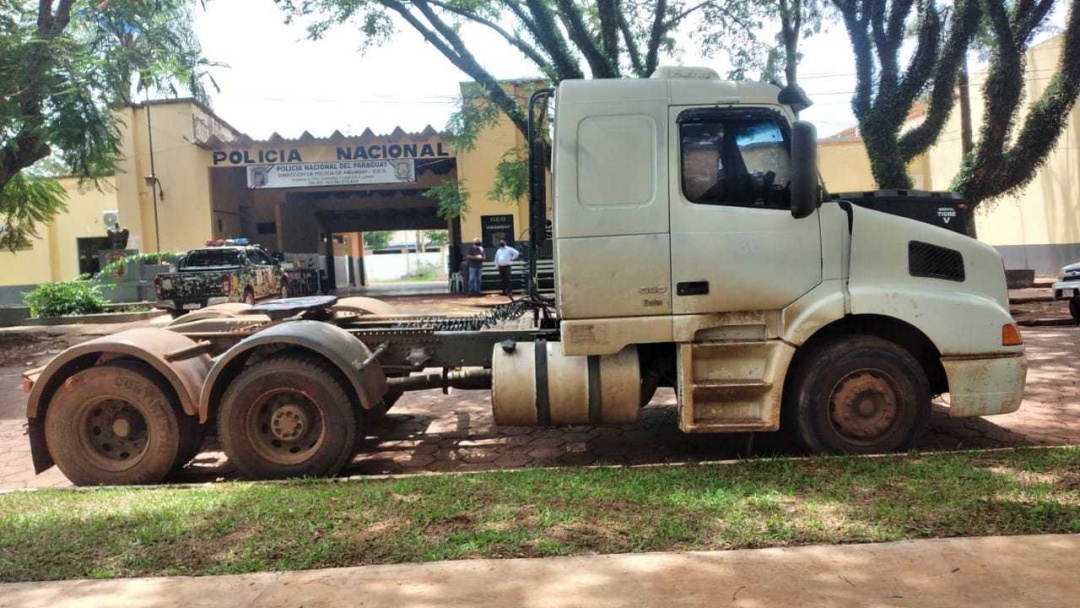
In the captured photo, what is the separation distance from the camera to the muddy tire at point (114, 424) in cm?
532

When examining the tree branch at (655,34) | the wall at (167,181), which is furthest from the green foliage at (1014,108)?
the wall at (167,181)

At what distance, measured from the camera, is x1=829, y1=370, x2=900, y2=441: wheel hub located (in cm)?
514

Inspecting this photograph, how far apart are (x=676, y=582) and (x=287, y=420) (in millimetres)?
3216

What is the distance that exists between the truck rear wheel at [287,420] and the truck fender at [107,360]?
1.05 feet

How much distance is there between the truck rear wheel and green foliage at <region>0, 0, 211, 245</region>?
29.7ft

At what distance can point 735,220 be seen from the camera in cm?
498

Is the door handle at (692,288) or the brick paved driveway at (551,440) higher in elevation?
the door handle at (692,288)

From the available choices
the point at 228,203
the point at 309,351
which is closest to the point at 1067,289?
the point at 309,351

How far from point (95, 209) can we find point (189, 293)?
12809 mm

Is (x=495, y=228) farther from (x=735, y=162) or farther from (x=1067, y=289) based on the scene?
(x=735, y=162)

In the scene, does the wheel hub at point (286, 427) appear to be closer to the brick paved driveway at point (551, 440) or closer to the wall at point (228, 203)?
the brick paved driveway at point (551, 440)

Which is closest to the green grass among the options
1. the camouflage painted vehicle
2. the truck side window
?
the truck side window

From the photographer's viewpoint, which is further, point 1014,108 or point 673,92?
point 1014,108

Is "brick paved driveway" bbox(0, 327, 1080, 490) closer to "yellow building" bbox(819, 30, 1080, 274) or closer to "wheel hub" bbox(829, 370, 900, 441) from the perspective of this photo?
"wheel hub" bbox(829, 370, 900, 441)
